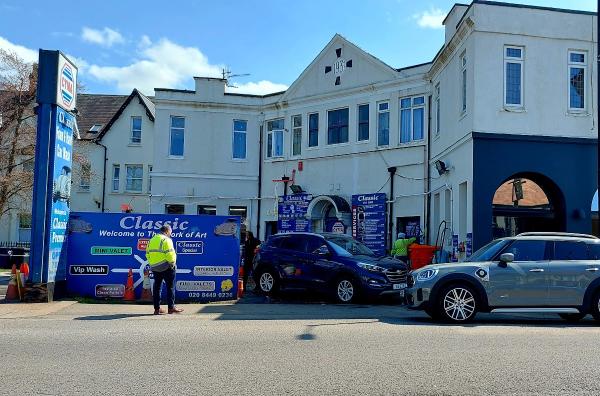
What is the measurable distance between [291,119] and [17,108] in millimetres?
11959

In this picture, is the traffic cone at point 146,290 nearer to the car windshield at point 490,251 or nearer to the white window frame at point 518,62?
the car windshield at point 490,251

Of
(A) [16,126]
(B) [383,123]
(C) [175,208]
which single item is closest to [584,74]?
(B) [383,123]

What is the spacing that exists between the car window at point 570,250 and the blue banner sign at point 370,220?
1107cm

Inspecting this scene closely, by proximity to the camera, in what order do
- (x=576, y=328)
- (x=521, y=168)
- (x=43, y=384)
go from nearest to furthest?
1. (x=43, y=384)
2. (x=576, y=328)
3. (x=521, y=168)

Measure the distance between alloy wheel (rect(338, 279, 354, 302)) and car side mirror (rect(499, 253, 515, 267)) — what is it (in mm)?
4078

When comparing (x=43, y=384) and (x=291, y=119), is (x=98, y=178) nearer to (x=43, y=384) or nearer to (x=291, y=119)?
(x=291, y=119)

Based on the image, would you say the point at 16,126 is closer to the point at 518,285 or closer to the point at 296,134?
the point at 296,134

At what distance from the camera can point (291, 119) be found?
26.7 m

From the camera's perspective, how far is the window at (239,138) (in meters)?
27.8

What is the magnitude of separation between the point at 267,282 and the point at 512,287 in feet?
22.0

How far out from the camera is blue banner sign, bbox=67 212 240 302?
14398 mm

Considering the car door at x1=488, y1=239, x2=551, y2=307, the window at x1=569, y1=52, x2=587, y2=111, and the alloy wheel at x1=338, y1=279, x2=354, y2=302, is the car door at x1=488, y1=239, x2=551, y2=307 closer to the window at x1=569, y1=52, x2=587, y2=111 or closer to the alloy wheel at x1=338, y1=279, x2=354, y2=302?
the alloy wheel at x1=338, y1=279, x2=354, y2=302

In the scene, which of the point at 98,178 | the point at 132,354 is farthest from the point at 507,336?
the point at 98,178

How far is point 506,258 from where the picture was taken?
1106cm
